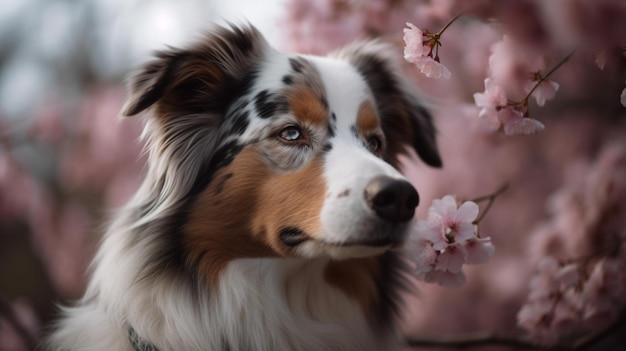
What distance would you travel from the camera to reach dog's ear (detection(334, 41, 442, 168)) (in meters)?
3.00

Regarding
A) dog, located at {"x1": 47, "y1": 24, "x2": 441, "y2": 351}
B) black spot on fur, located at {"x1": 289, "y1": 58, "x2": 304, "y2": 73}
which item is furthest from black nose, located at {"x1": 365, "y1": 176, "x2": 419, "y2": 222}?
black spot on fur, located at {"x1": 289, "y1": 58, "x2": 304, "y2": 73}

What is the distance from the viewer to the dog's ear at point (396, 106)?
9.86 ft

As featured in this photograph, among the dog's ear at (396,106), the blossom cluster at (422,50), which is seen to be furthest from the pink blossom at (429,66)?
the dog's ear at (396,106)

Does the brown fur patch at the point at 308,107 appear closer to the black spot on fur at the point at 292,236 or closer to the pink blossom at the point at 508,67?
the black spot on fur at the point at 292,236

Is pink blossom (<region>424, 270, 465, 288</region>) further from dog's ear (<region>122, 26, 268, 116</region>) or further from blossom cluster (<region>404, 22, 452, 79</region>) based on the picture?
dog's ear (<region>122, 26, 268, 116</region>)

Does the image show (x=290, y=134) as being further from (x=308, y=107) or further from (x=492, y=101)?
(x=492, y=101)

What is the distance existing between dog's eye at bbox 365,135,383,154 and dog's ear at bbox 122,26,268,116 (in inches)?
22.3

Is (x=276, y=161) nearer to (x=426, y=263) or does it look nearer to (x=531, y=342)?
(x=426, y=263)

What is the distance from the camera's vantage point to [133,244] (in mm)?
2549

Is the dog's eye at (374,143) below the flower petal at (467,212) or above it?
above

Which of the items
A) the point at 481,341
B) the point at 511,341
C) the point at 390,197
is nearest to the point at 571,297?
the point at 511,341

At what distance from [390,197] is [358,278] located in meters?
0.72

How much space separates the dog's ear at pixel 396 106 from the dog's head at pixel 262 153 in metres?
0.22

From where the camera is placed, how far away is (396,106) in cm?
302
